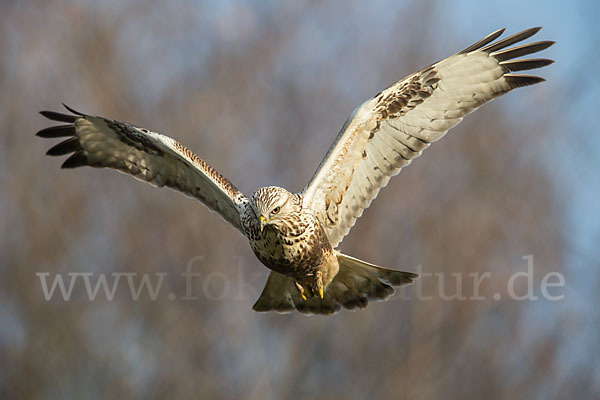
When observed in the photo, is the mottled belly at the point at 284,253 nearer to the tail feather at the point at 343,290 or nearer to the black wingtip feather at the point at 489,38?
the tail feather at the point at 343,290

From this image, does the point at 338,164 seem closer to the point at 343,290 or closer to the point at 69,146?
the point at 343,290

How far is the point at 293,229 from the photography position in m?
6.63

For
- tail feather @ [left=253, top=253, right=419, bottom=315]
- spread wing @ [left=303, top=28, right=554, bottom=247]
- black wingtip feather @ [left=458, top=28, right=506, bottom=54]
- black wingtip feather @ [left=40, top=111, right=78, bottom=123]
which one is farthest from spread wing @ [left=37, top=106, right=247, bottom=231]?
black wingtip feather @ [left=458, top=28, right=506, bottom=54]

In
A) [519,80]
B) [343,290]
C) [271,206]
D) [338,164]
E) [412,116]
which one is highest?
[519,80]

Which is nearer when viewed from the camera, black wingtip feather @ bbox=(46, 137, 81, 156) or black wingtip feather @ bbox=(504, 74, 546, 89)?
black wingtip feather @ bbox=(504, 74, 546, 89)

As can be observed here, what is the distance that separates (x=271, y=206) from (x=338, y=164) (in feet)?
2.91

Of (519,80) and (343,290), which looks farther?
(343,290)

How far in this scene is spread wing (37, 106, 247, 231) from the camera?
772cm

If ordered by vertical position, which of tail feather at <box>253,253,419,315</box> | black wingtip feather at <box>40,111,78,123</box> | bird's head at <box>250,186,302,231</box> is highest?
black wingtip feather at <box>40,111,78,123</box>

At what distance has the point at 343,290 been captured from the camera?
7.64 metres

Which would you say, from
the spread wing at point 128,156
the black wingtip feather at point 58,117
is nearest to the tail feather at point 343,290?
the spread wing at point 128,156

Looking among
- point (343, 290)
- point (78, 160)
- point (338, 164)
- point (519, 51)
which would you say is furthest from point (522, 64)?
point (78, 160)

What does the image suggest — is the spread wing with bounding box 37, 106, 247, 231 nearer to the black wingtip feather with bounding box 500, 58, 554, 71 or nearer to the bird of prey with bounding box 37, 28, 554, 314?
the bird of prey with bounding box 37, 28, 554, 314

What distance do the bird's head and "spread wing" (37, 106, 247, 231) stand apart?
1118 mm
